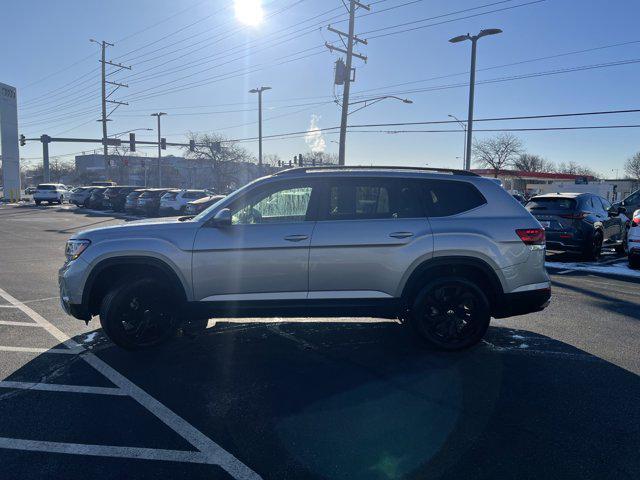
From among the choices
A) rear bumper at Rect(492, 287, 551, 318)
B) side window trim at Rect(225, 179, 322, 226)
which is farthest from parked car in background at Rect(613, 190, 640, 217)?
side window trim at Rect(225, 179, 322, 226)

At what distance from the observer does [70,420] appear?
351 centimetres

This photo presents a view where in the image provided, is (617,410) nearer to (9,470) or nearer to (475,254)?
(475,254)

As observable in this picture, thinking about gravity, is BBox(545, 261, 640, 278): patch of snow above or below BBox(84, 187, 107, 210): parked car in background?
below

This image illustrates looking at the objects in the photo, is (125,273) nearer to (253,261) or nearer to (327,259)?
(253,261)

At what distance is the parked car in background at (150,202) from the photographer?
2489cm

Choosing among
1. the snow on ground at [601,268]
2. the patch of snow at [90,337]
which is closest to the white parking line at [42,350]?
the patch of snow at [90,337]

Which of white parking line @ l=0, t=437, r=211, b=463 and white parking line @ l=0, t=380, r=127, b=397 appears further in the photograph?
white parking line @ l=0, t=380, r=127, b=397

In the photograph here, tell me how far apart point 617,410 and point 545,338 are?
5.88 feet

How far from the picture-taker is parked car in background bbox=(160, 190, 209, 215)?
23219mm

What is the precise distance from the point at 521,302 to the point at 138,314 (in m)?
3.91

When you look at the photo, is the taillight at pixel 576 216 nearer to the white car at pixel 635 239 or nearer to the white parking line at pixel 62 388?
the white car at pixel 635 239

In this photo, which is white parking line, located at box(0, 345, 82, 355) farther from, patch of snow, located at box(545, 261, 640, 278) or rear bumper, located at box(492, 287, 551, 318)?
patch of snow, located at box(545, 261, 640, 278)

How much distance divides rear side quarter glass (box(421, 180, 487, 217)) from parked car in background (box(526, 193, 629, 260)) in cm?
713

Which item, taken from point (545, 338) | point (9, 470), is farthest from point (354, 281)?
point (9, 470)
